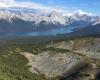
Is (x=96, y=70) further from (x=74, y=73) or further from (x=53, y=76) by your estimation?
(x=53, y=76)

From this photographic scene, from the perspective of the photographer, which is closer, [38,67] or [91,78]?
[91,78]

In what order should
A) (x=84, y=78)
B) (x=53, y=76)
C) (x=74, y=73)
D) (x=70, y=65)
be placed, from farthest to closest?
(x=70, y=65), (x=53, y=76), (x=74, y=73), (x=84, y=78)

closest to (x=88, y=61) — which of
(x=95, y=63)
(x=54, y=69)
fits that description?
(x=95, y=63)

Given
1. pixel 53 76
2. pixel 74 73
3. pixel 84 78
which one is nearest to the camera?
pixel 84 78

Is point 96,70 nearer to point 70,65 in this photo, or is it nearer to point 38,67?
point 70,65

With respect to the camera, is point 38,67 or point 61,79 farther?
point 38,67

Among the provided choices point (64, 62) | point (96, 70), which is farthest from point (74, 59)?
point (96, 70)

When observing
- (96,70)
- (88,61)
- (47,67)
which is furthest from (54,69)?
(96,70)
